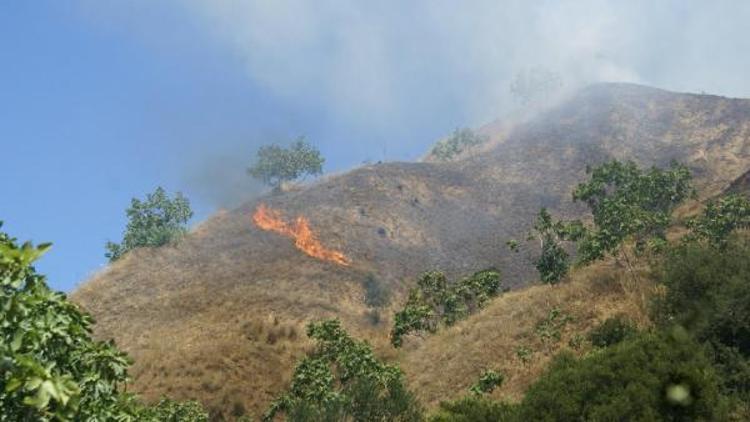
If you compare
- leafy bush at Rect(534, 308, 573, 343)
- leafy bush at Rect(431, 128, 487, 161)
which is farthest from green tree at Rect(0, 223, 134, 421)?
leafy bush at Rect(431, 128, 487, 161)

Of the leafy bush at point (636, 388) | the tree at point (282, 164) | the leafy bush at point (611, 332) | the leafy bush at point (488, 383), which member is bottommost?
the leafy bush at point (636, 388)

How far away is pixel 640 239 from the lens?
155 feet

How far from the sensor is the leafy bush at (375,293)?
215 ft

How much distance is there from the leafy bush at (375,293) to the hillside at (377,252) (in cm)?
86

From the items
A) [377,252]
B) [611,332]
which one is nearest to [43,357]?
[611,332]

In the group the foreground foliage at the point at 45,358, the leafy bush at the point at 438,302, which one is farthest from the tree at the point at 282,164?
the foreground foliage at the point at 45,358

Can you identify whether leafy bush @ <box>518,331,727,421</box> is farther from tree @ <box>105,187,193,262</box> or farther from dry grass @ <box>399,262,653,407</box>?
tree @ <box>105,187,193,262</box>

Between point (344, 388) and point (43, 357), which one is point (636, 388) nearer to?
point (43, 357)

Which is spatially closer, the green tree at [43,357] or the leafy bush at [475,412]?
the green tree at [43,357]

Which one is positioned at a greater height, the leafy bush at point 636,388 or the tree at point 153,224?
the tree at point 153,224

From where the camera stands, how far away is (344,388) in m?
31.7

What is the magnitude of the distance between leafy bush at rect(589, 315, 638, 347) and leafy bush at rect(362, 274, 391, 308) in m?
36.3

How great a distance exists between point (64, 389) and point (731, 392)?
2018 cm

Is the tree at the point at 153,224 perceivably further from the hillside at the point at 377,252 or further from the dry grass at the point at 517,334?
the dry grass at the point at 517,334
